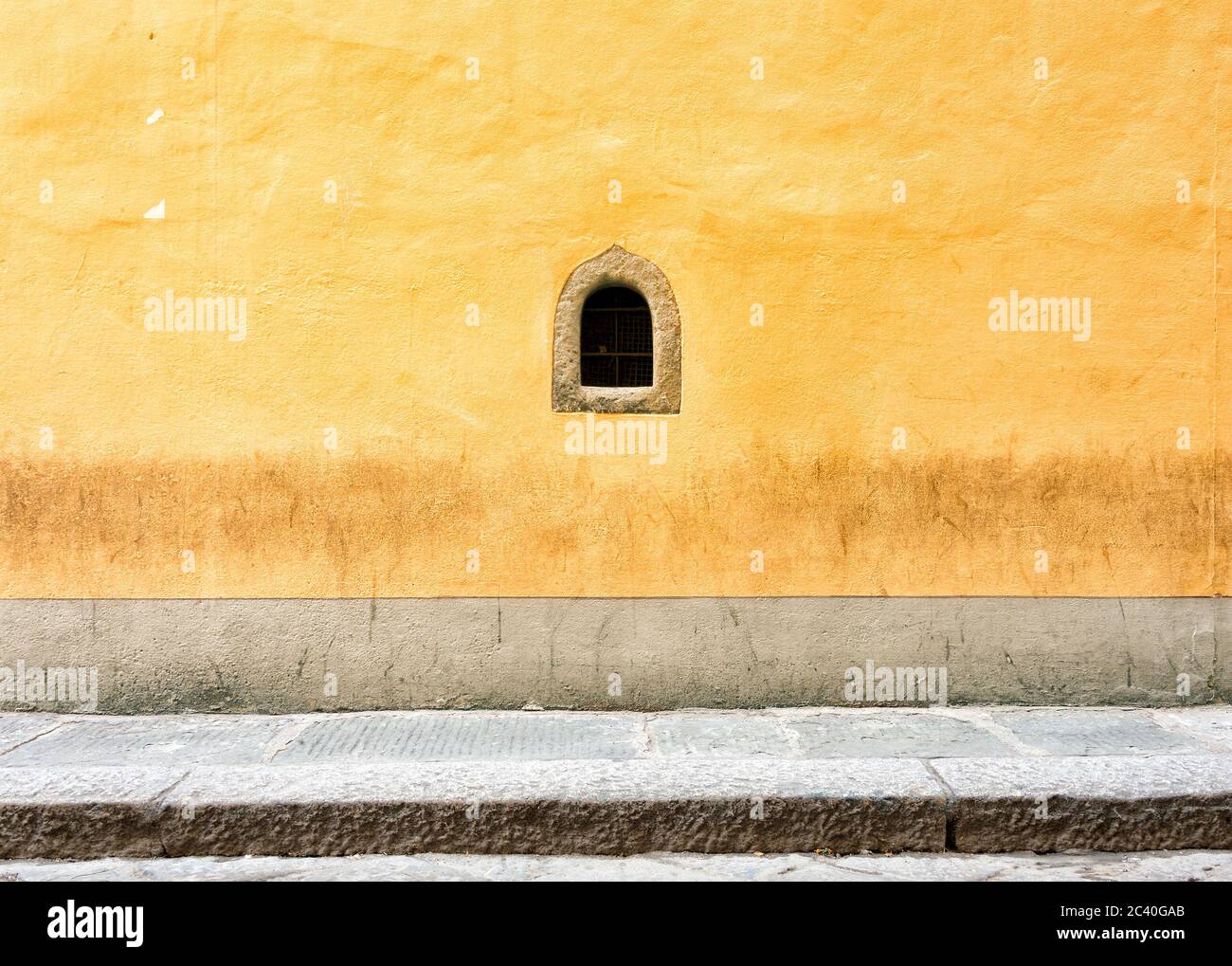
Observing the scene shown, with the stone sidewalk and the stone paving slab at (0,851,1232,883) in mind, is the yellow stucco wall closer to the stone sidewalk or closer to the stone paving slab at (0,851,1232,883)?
the stone sidewalk

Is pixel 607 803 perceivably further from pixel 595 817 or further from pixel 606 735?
pixel 606 735

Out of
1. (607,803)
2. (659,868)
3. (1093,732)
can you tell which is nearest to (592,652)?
(607,803)

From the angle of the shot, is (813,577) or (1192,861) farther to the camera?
(813,577)

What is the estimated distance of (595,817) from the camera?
3.82 meters

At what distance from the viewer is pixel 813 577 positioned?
525 cm

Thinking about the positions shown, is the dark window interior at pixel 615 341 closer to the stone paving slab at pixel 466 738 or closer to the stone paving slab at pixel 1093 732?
the stone paving slab at pixel 466 738

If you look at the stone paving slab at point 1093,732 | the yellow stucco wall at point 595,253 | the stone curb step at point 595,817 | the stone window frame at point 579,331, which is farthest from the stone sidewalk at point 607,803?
the stone window frame at point 579,331

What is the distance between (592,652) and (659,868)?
1604 mm

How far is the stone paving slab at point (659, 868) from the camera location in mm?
3598

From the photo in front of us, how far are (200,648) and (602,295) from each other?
2812 millimetres

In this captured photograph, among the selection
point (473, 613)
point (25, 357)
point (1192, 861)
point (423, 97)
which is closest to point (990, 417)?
point (1192, 861)

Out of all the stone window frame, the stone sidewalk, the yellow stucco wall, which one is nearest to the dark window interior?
the stone window frame

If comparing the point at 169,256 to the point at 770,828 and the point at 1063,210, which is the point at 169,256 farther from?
the point at 1063,210

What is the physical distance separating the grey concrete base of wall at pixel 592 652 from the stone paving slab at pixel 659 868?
142cm
